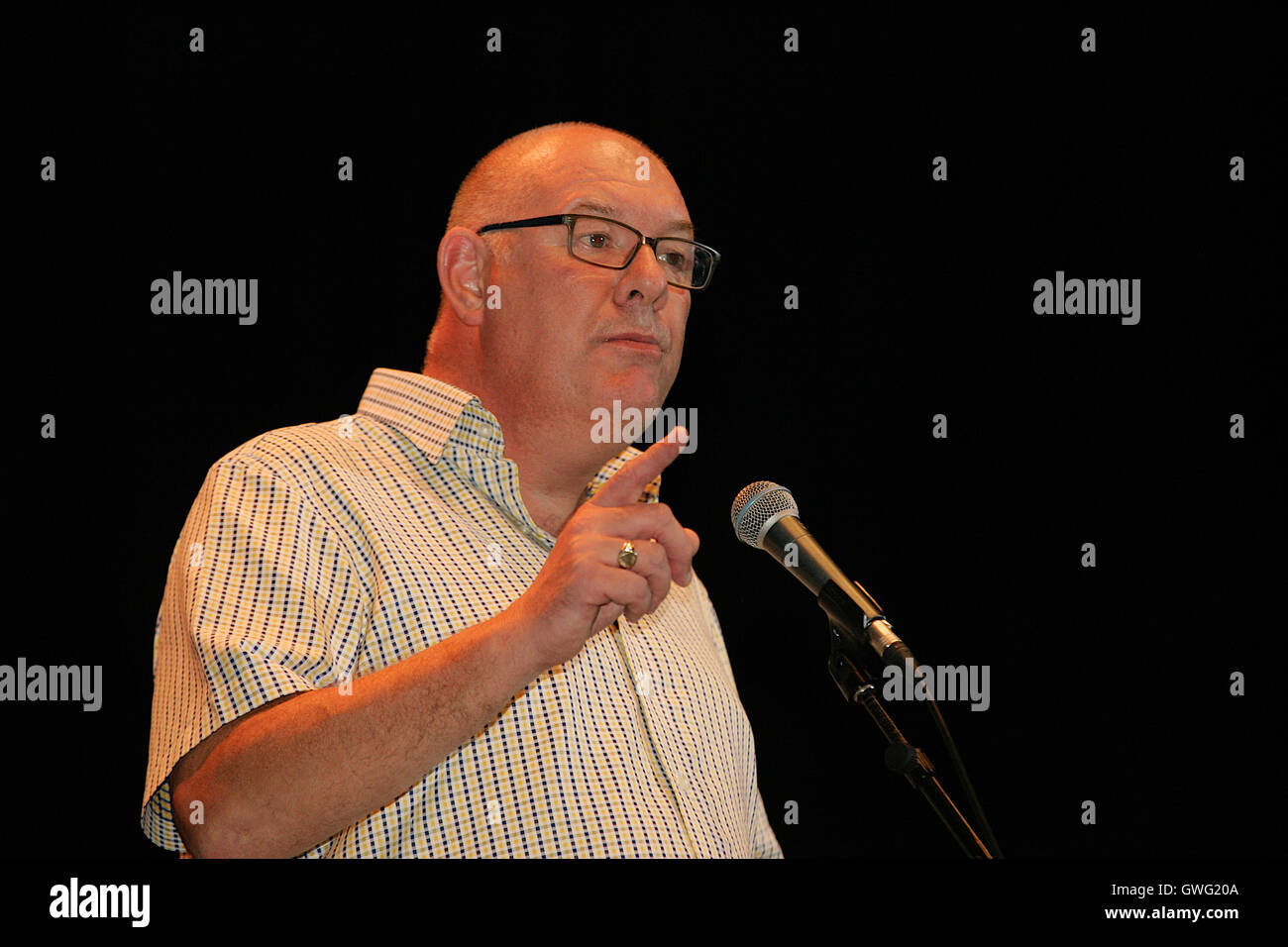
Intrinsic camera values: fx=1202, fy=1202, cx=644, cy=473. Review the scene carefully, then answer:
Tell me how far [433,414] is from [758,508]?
58 cm

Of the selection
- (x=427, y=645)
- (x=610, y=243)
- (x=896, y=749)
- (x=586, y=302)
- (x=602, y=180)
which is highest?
(x=602, y=180)

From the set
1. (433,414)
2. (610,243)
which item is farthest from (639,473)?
(610,243)

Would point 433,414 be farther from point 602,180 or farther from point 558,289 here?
point 602,180

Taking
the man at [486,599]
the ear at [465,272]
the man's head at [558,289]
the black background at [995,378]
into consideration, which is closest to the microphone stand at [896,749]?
the man at [486,599]

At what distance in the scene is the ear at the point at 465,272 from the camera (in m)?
2.11

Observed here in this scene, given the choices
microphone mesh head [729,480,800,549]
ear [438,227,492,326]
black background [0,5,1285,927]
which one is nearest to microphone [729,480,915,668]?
microphone mesh head [729,480,800,549]

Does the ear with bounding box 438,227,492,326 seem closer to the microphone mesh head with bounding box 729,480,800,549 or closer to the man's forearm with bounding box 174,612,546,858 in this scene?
the microphone mesh head with bounding box 729,480,800,549

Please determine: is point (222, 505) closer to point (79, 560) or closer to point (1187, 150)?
point (79, 560)

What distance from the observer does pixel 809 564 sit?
5.15 ft

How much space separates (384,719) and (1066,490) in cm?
214

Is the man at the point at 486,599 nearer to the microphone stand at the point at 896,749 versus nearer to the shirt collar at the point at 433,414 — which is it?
the shirt collar at the point at 433,414

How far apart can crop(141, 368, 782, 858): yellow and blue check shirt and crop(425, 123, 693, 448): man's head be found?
152 millimetres

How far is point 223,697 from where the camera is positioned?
1422 mm
